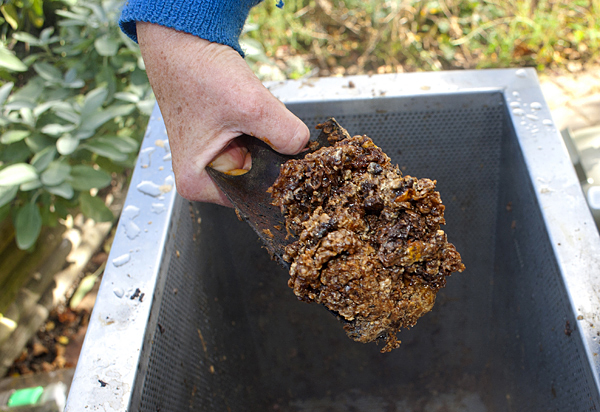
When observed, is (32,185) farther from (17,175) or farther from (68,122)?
(68,122)

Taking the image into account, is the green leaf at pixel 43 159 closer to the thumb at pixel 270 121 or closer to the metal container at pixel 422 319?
the metal container at pixel 422 319

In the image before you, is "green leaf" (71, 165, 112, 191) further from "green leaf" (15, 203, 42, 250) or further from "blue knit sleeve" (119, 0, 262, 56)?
"blue knit sleeve" (119, 0, 262, 56)

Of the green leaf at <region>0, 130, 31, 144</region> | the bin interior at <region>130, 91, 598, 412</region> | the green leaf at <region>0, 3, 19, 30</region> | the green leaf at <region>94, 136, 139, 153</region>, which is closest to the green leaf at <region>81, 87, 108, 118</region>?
the green leaf at <region>94, 136, 139, 153</region>

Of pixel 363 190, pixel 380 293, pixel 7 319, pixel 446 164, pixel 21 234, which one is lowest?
pixel 7 319

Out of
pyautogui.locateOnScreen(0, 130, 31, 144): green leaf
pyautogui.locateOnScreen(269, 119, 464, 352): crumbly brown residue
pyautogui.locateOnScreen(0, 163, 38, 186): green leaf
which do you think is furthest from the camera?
pyautogui.locateOnScreen(0, 130, 31, 144): green leaf

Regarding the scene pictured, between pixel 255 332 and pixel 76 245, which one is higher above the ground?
pixel 255 332

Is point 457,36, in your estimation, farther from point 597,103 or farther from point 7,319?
point 7,319

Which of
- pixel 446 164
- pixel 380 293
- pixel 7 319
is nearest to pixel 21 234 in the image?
pixel 7 319
